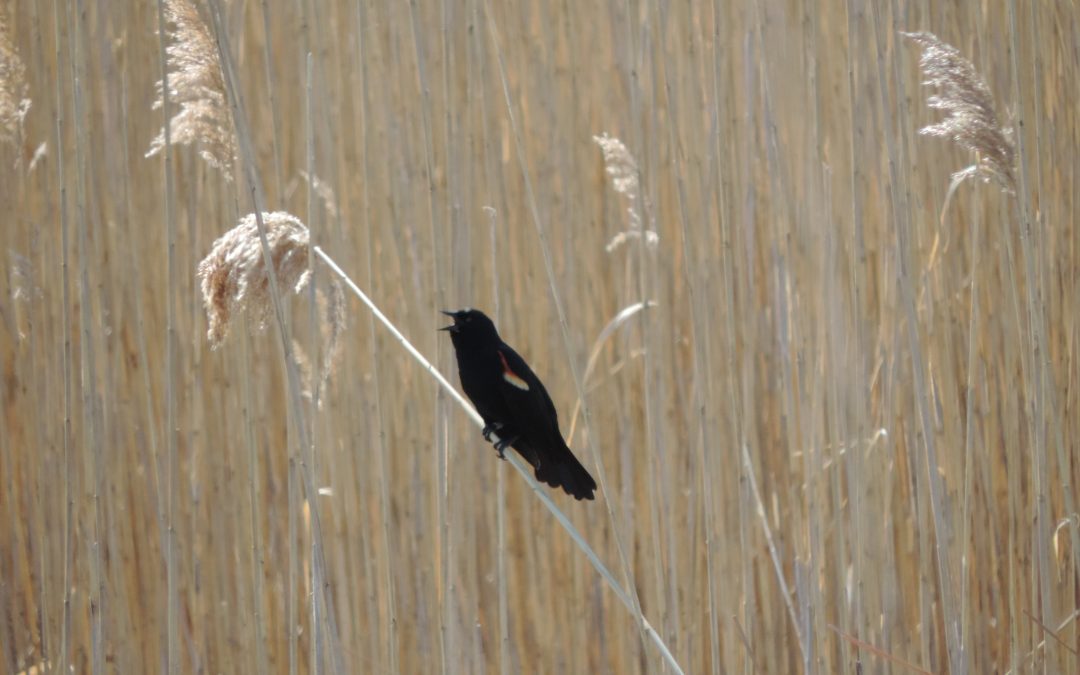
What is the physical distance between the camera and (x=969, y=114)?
1.63 m

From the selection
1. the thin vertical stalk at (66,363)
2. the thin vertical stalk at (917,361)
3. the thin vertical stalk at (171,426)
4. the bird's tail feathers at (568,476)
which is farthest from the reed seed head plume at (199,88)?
the thin vertical stalk at (917,361)

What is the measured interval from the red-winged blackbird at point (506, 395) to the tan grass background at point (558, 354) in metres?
0.10

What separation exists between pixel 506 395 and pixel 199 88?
2.53 feet

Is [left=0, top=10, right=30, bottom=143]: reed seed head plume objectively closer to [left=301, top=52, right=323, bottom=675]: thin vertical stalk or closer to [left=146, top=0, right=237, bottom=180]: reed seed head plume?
[left=146, top=0, right=237, bottom=180]: reed seed head plume

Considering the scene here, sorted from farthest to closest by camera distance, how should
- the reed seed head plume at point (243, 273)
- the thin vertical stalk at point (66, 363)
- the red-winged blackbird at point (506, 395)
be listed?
the red-winged blackbird at point (506, 395) → the thin vertical stalk at point (66, 363) → the reed seed head plume at point (243, 273)

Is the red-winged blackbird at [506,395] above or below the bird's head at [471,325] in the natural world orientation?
below

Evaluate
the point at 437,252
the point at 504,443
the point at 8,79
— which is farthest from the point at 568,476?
the point at 8,79

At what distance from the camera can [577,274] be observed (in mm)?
2531

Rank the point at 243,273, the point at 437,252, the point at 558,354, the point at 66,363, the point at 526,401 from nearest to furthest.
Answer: the point at 243,273, the point at 437,252, the point at 66,363, the point at 526,401, the point at 558,354

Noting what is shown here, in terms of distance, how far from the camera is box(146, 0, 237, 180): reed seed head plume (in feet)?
5.31

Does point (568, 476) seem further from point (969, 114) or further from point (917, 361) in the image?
point (969, 114)

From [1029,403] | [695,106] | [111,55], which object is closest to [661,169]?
[695,106]

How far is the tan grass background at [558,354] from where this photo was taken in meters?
2.00

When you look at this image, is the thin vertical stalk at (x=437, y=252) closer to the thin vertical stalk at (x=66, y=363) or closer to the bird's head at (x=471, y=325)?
the bird's head at (x=471, y=325)
